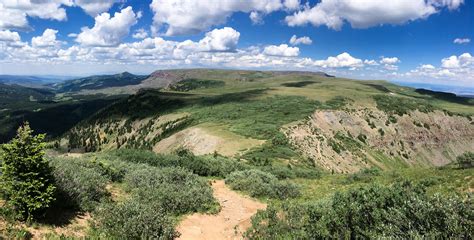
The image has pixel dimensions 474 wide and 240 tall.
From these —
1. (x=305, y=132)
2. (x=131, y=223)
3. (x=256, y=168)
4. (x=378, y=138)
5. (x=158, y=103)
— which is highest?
(x=158, y=103)

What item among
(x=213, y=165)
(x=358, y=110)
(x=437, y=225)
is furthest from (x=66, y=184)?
(x=358, y=110)

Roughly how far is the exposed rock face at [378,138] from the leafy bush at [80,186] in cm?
3468

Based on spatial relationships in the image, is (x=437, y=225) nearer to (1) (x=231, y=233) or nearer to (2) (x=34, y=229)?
(1) (x=231, y=233)

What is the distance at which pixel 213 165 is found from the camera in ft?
84.3

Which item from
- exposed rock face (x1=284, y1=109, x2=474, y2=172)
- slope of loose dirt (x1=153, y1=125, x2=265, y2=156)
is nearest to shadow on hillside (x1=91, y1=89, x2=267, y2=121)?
exposed rock face (x1=284, y1=109, x2=474, y2=172)

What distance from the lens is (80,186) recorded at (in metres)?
13.7

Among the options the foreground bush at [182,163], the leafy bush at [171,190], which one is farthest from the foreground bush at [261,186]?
the foreground bush at [182,163]

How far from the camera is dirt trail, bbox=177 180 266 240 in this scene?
13297mm

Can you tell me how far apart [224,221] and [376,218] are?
6.89 meters

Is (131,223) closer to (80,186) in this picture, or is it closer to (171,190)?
(80,186)

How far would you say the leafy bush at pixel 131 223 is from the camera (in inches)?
440

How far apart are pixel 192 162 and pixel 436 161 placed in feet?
235

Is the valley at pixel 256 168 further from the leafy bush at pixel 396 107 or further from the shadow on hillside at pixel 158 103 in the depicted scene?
the shadow on hillside at pixel 158 103

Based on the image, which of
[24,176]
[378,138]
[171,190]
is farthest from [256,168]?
[378,138]
